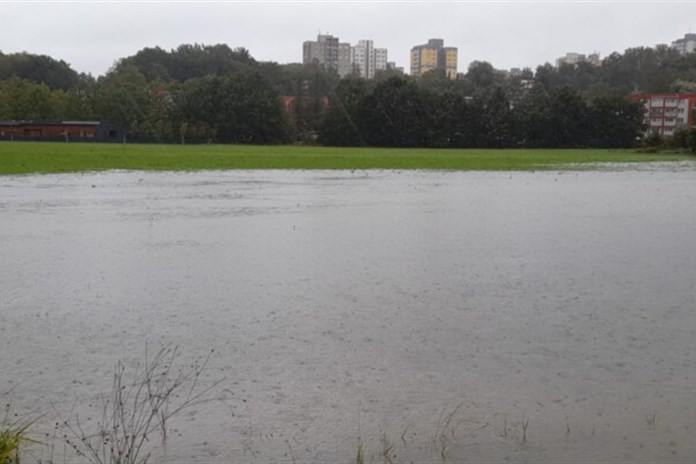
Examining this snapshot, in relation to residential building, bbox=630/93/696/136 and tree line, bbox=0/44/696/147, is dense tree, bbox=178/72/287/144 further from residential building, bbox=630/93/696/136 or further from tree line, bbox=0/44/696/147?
residential building, bbox=630/93/696/136

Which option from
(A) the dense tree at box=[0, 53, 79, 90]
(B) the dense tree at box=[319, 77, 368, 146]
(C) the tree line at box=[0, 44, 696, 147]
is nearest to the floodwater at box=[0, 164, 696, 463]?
(B) the dense tree at box=[319, 77, 368, 146]

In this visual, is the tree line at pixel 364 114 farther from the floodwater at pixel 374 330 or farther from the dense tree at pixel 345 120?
the floodwater at pixel 374 330

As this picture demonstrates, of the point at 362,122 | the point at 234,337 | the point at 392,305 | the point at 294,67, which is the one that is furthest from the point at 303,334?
the point at 294,67

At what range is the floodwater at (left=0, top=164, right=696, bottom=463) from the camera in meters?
5.08

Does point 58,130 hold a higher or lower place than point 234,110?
lower

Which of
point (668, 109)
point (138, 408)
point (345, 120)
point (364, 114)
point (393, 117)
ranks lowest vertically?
point (138, 408)

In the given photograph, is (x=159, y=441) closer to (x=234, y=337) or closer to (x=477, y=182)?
(x=234, y=337)

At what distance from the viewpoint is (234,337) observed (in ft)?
23.6

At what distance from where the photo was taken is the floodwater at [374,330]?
16.7ft

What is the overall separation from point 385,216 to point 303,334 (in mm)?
10501

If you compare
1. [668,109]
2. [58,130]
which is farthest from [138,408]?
[668,109]

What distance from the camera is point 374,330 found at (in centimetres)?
752

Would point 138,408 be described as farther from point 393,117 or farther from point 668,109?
point 668,109

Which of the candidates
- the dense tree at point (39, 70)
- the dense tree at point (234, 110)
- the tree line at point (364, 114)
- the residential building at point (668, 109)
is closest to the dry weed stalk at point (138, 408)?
the tree line at point (364, 114)
